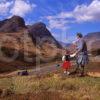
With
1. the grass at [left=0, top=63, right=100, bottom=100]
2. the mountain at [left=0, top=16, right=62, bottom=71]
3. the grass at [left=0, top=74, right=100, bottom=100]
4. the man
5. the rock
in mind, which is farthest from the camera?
the rock

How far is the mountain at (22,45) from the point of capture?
3245 inches

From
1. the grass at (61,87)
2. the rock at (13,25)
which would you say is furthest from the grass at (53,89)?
the rock at (13,25)

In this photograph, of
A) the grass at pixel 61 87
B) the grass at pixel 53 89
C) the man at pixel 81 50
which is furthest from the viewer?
the man at pixel 81 50

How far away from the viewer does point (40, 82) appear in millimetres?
16969

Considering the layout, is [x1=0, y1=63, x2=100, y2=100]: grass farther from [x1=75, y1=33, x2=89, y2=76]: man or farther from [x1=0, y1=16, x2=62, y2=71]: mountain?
[x1=0, y1=16, x2=62, y2=71]: mountain

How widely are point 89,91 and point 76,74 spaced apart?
15.4ft

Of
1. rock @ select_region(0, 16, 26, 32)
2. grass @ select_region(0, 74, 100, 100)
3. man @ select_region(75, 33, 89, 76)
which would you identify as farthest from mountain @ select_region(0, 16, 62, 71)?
grass @ select_region(0, 74, 100, 100)

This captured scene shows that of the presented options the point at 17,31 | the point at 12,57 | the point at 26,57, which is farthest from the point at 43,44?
the point at 12,57

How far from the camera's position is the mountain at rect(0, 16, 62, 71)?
8241 cm

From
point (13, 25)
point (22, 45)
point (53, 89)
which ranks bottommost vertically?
point (53, 89)

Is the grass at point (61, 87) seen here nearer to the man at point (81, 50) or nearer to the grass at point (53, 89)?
the grass at point (53, 89)

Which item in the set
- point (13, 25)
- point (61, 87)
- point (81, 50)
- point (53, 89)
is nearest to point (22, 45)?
point (13, 25)

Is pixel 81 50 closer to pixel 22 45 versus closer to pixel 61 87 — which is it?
pixel 61 87

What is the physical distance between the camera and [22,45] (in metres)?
108
